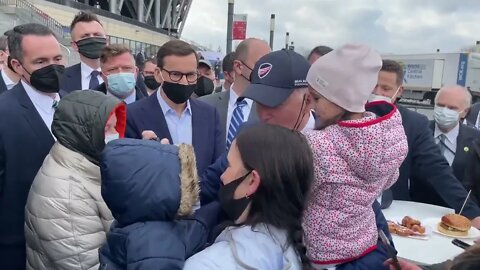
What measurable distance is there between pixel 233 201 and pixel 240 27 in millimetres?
13358

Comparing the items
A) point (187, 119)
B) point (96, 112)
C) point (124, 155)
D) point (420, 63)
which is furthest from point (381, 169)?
point (420, 63)

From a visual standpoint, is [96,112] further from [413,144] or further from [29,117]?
[413,144]

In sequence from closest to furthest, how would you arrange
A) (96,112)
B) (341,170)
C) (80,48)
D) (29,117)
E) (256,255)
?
(256,255) < (341,170) < (96,112) < (29,117) < (80,48)

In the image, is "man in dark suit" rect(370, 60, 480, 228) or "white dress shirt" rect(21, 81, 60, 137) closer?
"white dress shirt" rect(21, 81, 60, 137)

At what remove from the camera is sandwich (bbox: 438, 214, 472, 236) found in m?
2.69

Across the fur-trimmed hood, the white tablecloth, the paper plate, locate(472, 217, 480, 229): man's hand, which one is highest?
the fur-trimmed hood

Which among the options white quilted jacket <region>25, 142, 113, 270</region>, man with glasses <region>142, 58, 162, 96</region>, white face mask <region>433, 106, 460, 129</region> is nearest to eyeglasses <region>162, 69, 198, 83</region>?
white quilted jacket <region>25, 142, 113, 270</region>

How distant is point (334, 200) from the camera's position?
146cm

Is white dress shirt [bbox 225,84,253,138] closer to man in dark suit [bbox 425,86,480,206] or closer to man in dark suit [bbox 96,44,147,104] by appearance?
man in dark suit [bbox 96,44,147,104]

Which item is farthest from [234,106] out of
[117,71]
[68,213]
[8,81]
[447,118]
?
[8,81]

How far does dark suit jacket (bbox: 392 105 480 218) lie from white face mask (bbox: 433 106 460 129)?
0.82 m

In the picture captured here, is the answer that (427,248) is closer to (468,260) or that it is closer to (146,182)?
(468,260)

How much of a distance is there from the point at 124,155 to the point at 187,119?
5.30 ft

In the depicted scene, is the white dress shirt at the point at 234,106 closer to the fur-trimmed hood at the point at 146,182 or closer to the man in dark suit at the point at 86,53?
the man in dark suit at the point at 86,53
